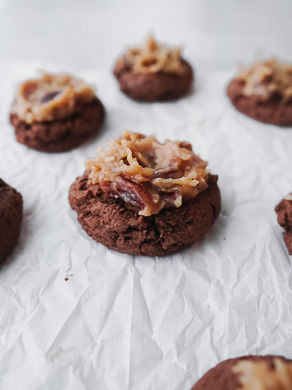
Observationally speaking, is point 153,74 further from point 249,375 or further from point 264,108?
point 249,375

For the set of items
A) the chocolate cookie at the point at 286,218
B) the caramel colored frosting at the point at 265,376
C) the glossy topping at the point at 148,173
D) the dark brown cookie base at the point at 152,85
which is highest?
the glossy topping at the point at 148,173

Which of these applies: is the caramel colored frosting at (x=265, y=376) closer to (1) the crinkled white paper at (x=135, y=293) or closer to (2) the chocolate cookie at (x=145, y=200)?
(1) the crinkled white paper at (x=135, y=293)

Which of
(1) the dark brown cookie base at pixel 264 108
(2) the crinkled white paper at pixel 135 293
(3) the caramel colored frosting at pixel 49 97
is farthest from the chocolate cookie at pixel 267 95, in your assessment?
(3) the caramel colored frosting at pixel 49 97

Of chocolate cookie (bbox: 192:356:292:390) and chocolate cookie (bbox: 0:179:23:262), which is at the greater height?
chocolate cookie (bbox: 0:179:23:262)

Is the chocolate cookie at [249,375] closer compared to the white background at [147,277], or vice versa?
the chocolate cookie at [249,375]

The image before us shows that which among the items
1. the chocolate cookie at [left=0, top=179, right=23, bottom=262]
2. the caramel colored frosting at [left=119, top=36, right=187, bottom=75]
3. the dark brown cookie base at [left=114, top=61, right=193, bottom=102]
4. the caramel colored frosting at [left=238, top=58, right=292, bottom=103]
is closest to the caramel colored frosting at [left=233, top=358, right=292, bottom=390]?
the chocolate cookie at [left=0, top=179, right=23, bottom=262]

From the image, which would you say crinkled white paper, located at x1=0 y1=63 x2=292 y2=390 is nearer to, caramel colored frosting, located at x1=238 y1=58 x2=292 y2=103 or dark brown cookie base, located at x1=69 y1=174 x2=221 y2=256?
dark brown cookie base, located at x1=69 y1=174 x2=221 y2=256

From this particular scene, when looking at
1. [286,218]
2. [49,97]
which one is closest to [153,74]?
[49,97]
